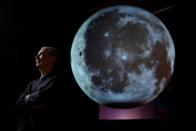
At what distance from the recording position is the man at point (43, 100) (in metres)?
2.96

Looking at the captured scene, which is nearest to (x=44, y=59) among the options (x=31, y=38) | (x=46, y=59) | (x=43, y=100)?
(x=46, y=59)

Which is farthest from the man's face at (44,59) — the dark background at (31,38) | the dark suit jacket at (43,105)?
the dark background at (31,38)

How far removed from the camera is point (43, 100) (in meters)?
2.99

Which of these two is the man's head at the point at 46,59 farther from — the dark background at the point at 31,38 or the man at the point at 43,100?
the dark background at the point at 31,38

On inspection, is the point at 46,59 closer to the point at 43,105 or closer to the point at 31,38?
the point at 43,105

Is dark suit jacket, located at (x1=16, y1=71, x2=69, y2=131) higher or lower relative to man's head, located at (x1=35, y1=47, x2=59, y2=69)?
lower

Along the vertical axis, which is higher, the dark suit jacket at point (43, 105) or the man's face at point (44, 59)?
the man's face at point (44, 59)

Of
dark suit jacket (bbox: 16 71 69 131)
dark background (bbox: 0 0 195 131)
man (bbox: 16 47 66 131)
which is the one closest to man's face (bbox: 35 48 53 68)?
man (bbox: 16 47 66 131)

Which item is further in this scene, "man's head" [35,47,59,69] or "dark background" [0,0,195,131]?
"dark background" [0,0,195,131]

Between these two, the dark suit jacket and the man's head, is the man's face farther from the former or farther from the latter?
the dark suit jacket

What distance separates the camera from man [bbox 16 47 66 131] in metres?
2.96

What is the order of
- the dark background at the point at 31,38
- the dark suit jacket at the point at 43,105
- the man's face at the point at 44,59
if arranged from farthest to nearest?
the dark background at the point at 31,38
the man's face at the point at 44,59
the dark suit jacket at the point at 43,105

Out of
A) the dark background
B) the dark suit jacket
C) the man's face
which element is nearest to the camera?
the dark suit jacket

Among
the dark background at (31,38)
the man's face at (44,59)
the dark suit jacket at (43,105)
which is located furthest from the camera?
the dark background at (31,38)
